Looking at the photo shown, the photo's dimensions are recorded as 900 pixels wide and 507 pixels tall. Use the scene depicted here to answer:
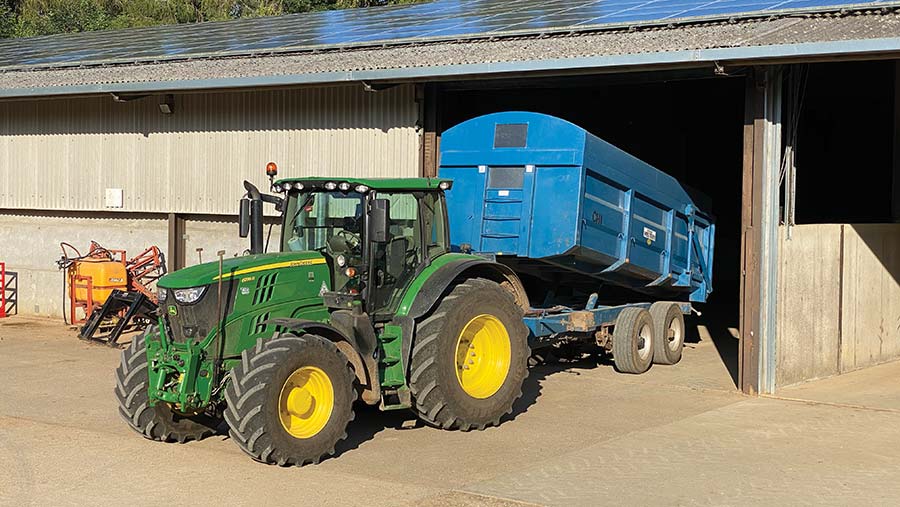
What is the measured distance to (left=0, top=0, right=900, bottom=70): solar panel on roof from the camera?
13406 mm

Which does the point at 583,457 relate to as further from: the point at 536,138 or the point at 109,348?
the point at 109,348

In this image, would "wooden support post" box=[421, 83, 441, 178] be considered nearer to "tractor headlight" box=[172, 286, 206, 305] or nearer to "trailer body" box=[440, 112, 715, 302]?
"trailer body" box=[440, 112, 715, 302]

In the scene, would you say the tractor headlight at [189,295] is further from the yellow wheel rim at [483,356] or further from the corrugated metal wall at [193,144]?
the corrugated metal wall at [193,144]

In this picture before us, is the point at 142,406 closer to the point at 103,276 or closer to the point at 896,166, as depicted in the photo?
the point at 103,276

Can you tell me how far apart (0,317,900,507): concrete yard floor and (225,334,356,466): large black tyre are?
0.18 m

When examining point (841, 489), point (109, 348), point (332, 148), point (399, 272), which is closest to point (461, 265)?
point (399, 272)

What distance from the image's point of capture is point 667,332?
13.9 metres

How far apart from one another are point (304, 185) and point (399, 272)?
109 cm

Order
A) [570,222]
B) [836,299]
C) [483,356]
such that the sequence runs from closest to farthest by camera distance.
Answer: [483,356] → [570,222] → [836,299]

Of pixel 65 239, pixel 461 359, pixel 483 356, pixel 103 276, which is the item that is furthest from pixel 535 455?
pixel 65 239

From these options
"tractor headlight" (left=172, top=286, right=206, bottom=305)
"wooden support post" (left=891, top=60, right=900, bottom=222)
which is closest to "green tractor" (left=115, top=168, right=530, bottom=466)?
"tractor headlight" (left=172, top=286, right=206, bottom=305)

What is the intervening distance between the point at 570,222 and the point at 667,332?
3.06 m

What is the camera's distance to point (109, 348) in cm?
1486

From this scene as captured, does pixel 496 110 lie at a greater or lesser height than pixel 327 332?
greater
